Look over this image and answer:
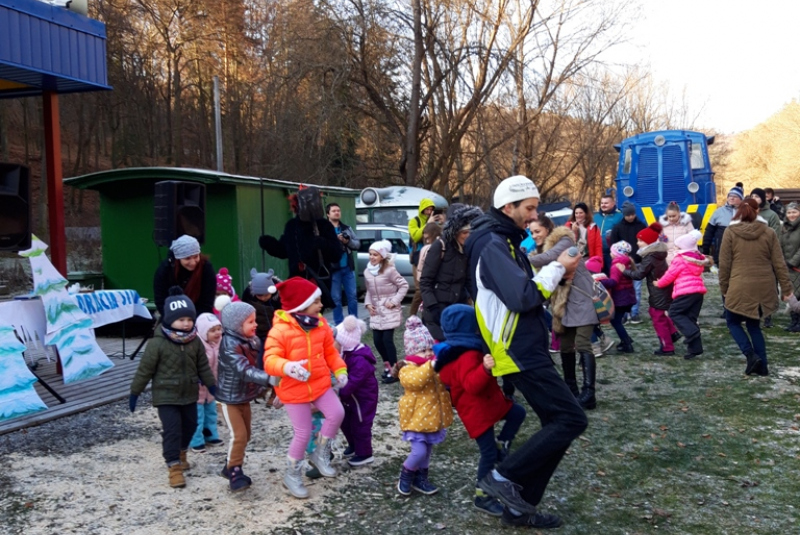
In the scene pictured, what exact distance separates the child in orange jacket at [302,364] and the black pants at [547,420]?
1.33m

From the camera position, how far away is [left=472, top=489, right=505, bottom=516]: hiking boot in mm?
Answer: 4438

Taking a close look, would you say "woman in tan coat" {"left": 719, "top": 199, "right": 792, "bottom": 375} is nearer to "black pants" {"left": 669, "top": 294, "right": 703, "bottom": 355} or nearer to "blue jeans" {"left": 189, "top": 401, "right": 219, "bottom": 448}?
"black pants" {"left": 669, "top": 294, "right": 703, "bottom": 355}

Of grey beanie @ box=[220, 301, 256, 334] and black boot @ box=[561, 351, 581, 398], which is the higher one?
grey beanie @ box=[220, 301, 256, 334]

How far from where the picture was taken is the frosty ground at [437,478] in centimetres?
443

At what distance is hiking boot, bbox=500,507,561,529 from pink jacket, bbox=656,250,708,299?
499 cm

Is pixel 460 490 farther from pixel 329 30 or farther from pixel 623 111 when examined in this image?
pixel 623 111

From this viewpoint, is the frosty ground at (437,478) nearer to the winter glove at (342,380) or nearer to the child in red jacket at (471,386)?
Answer: the child in red jacket at (471,386)

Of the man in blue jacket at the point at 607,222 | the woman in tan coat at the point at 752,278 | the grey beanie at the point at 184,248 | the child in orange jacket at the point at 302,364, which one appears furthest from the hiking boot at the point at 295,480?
the man in blue jacket at the point at 607,222

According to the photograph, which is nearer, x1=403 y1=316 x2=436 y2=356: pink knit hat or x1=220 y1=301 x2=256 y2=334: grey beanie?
x1=403 y1=316 x2=436 y2=356: pink knit hat

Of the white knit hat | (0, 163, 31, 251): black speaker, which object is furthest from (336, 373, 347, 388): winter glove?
(0, 163, 31, 251): black speaker

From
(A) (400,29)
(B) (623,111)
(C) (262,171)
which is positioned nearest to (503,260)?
(A) (400,29)

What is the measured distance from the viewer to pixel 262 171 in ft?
87.9

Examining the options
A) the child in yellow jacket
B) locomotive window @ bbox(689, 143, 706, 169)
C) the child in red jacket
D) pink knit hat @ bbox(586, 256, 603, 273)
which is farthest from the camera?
locomotive window @ bbox(689, 143, 706, 169)

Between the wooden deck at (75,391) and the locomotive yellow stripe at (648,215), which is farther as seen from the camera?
the locomotive yellow stripe at (648,215)
